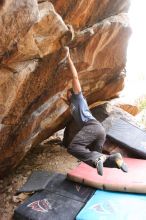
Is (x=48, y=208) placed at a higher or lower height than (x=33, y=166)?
higher

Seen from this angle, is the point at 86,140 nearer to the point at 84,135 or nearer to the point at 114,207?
the point at 84,135

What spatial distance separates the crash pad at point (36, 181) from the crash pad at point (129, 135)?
6.65 ft

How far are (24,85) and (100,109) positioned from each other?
381cm

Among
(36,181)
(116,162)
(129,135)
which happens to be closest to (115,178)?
(116,162)

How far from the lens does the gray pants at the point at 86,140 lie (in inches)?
226

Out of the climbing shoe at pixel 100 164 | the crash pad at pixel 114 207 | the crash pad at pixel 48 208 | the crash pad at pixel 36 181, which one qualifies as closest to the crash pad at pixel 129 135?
the crash pad at pixel 114 207

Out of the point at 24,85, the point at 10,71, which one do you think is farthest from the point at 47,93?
the point at 10,71

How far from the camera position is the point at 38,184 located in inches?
265

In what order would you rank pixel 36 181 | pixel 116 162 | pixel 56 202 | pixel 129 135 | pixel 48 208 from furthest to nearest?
pixel 129 135 < pixel 36 181 < pixel 56 202 < pixel 48 208 < pixel 116 162

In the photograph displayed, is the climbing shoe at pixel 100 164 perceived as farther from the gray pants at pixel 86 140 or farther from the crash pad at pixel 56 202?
the crash pad at pixel 56 202

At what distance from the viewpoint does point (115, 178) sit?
6.66 m

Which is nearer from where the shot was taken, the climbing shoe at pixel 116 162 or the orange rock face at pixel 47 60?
the orange rock face at pixel 47 60

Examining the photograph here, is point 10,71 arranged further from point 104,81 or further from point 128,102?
point 128,102

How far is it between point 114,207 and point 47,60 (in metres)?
2.96
